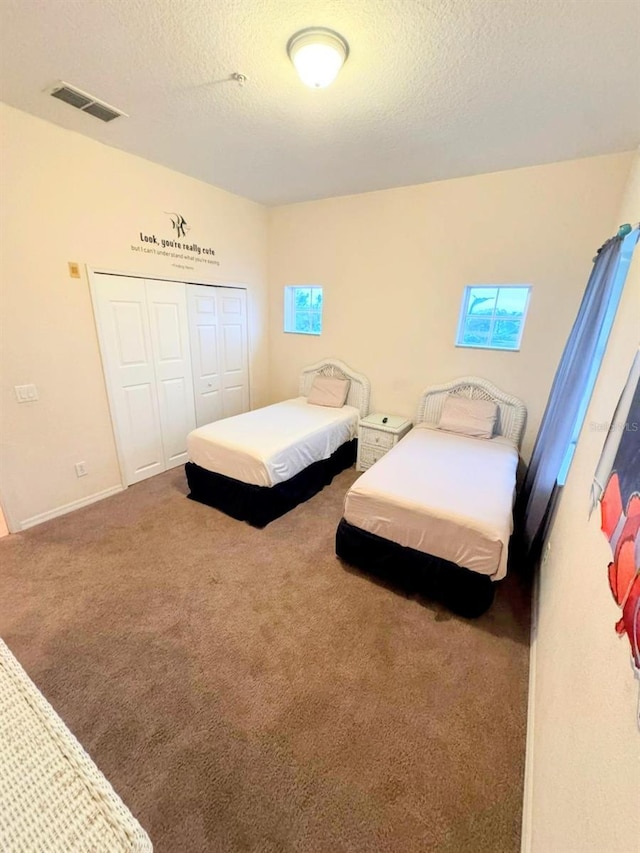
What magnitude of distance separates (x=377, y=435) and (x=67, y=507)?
2.91 m

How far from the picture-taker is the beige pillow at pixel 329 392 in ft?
13.4

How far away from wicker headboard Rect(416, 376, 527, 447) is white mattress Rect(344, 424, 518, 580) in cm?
57

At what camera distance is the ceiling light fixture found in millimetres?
1593

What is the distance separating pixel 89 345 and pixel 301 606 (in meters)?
2.67

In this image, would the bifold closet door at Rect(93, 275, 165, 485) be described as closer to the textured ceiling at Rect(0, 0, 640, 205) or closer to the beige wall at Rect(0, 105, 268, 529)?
the beige wall at Rect(0, 105, 268, 529)

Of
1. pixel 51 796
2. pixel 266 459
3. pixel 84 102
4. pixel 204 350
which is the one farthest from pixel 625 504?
pixel 204 350

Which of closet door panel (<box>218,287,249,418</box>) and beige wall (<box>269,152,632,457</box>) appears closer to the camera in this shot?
beige wall (<box>269,152,632,457</box>)

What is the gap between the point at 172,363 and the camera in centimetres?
360

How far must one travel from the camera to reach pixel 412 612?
2.10 meters

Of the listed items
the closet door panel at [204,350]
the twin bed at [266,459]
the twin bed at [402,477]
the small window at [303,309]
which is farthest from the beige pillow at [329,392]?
the closet door panel at [204,350]

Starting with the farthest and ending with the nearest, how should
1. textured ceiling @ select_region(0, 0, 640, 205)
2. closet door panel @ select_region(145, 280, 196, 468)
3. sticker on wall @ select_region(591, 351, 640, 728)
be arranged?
closet door panel @ select_region(145, 280, 196, 468), textured ceiling @ select_region(0, 0, 640, 205), sticker on wall @ select_region(591, 351, 640, 728)

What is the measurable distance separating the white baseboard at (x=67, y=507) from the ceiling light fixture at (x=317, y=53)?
3389mm

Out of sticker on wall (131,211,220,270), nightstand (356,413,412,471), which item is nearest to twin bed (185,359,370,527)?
nightstand (356,413,412,471)

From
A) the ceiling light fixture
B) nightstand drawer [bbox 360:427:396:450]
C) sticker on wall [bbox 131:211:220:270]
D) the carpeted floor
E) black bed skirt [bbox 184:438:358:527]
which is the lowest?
the carpeted floor
